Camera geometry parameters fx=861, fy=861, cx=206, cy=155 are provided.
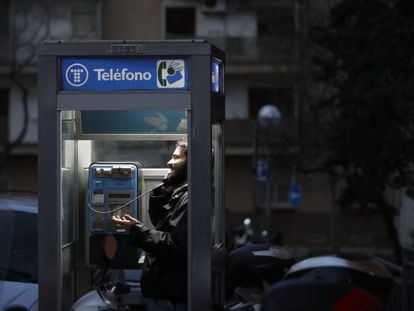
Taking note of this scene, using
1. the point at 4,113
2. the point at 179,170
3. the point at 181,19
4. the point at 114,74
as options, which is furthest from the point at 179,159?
the point at 4,113

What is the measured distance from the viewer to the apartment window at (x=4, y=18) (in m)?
30.6

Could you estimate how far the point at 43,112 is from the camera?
532cm

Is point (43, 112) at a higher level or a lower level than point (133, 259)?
higher

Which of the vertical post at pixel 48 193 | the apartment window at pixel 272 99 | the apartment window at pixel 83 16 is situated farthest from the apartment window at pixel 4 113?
the vertical post at pixel 48 193

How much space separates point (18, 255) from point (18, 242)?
112 millimetres

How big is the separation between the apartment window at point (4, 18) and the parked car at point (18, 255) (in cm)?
2473

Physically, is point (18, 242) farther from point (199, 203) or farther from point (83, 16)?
point (83, 16)

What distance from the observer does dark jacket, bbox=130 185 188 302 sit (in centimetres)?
512

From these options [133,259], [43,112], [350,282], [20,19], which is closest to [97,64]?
[43,112]

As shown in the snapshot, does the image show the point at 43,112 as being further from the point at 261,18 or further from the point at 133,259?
the point at 261,18

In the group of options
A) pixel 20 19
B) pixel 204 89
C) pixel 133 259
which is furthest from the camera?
pixel 20 19

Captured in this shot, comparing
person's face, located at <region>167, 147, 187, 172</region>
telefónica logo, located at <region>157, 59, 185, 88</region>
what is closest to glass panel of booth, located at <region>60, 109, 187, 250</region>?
person's face, located at <region>167, 147, 187, 172</region>

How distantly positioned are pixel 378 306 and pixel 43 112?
253 centimetres

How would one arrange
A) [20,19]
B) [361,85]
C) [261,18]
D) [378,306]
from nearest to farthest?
[378,306] → [361,85] → [20,19] → [261,18]
